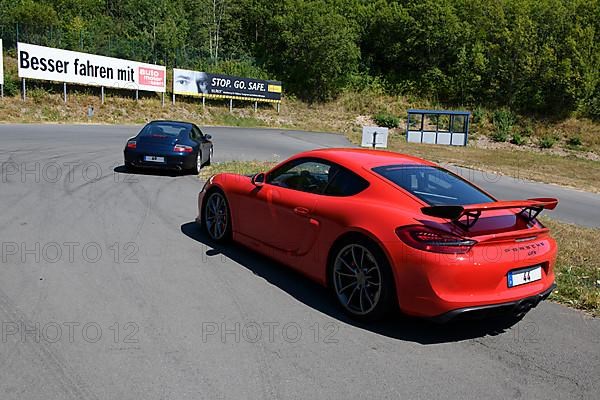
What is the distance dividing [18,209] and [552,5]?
59.1 metres

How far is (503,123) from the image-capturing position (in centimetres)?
4888

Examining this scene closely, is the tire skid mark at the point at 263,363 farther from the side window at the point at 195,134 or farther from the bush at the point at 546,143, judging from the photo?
the bush at the point at 546,143

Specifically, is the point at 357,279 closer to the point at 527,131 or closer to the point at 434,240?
the point at 434,240

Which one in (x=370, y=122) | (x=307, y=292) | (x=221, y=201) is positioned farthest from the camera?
(x=370, y=122)

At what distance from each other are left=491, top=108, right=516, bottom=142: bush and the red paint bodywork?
43.5m

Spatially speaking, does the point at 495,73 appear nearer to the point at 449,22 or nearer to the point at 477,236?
the point at 449,22

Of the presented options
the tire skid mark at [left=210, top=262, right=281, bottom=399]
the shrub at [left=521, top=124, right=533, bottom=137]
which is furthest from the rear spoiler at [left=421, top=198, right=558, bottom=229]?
the shrub at [left=521, top=124, right=533, bottom=137]

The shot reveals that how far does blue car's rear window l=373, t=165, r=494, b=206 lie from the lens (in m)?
4.75

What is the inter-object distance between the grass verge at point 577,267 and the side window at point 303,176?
106 inches

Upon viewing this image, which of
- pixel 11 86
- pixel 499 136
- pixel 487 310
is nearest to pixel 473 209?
pixel 487 310

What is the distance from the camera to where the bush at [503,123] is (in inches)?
1812

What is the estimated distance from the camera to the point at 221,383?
3324mm

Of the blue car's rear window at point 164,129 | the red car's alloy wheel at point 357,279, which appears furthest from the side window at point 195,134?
the red car's alloy wheel at point 357,279

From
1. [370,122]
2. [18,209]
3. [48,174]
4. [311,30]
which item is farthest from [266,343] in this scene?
[311,30]
